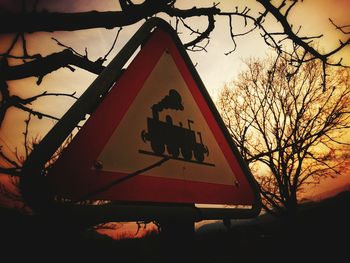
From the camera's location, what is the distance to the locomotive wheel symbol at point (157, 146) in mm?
912

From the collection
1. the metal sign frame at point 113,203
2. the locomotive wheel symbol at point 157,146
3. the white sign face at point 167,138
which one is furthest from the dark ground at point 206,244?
the locomotive wheel symbol at point 157,146

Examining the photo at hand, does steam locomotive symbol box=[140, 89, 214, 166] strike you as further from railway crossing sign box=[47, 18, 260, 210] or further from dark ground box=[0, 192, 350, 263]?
dark ground box=[0, 192, 350, 263]

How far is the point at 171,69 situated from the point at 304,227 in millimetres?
18289

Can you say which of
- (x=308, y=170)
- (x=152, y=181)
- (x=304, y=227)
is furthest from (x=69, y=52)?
(x=304, y=227)

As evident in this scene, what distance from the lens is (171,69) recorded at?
1.17 meters

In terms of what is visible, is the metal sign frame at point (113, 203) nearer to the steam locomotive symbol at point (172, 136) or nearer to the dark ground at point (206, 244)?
the dark ground at point (206, 244)

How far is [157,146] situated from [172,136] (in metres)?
0.10

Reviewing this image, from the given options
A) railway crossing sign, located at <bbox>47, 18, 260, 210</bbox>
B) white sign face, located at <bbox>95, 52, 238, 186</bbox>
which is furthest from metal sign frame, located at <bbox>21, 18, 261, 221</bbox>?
white sign face, located at <bbox>95, 52, 238, 186</bbox>

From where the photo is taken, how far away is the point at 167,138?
38.6 inches

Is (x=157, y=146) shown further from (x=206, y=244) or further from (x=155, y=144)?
(x=206, y=244)

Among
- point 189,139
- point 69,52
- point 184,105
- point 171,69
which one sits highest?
point 69,52

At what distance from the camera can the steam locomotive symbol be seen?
0.93 metres

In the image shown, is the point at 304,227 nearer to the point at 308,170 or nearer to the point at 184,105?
the point at 308,170

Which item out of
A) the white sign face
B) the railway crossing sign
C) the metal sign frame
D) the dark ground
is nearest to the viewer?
the metal sign frame
